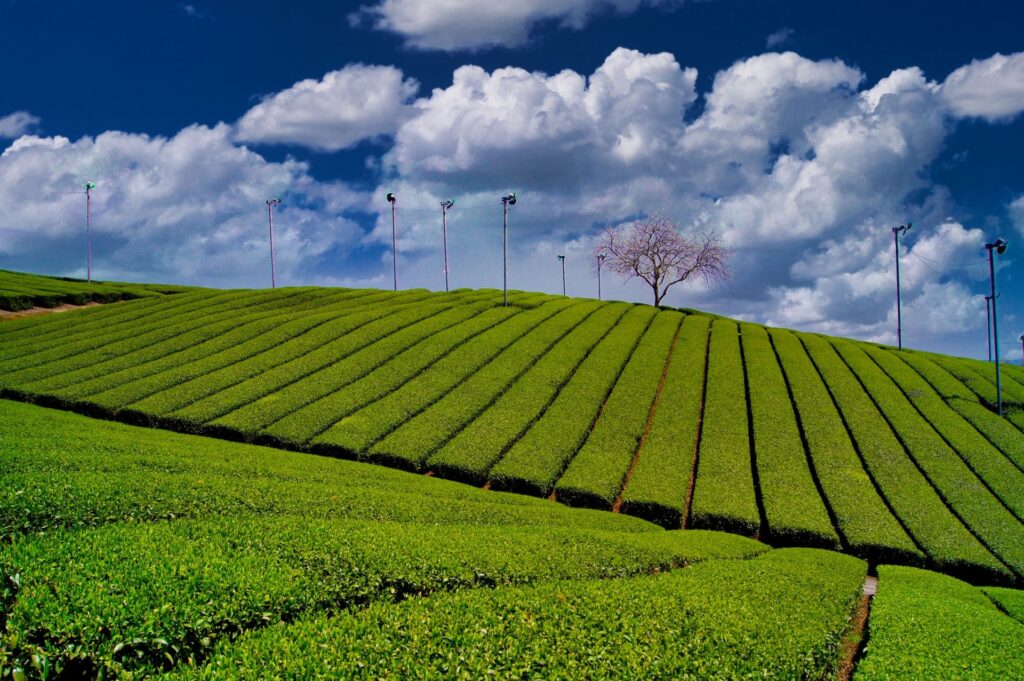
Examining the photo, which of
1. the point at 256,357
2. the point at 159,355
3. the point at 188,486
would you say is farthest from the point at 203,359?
the point at 188,486

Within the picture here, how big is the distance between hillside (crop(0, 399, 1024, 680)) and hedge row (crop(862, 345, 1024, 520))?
13651mm

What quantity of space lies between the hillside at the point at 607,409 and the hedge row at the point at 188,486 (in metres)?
3.47

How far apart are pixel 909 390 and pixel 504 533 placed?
1388 inches

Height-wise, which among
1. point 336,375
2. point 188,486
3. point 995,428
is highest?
point 336,375

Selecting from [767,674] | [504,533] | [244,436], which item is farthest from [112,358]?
[767,674]

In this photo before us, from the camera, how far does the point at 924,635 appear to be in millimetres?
12539

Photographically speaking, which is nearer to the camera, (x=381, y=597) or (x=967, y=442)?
(x=381, y=597)

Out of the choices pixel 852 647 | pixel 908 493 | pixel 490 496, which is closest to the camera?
pixel 852 647

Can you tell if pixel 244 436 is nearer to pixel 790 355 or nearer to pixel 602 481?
pixel 602 481

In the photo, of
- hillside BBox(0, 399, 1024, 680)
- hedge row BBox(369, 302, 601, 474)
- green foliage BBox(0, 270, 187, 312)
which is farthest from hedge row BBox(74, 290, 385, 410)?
green foliage BBox(0, 270, 187, 312)

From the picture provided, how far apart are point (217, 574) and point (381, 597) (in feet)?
7.79

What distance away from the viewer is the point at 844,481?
92.6ft

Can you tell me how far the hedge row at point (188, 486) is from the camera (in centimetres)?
1212

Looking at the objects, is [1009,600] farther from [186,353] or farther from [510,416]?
[186,353]
